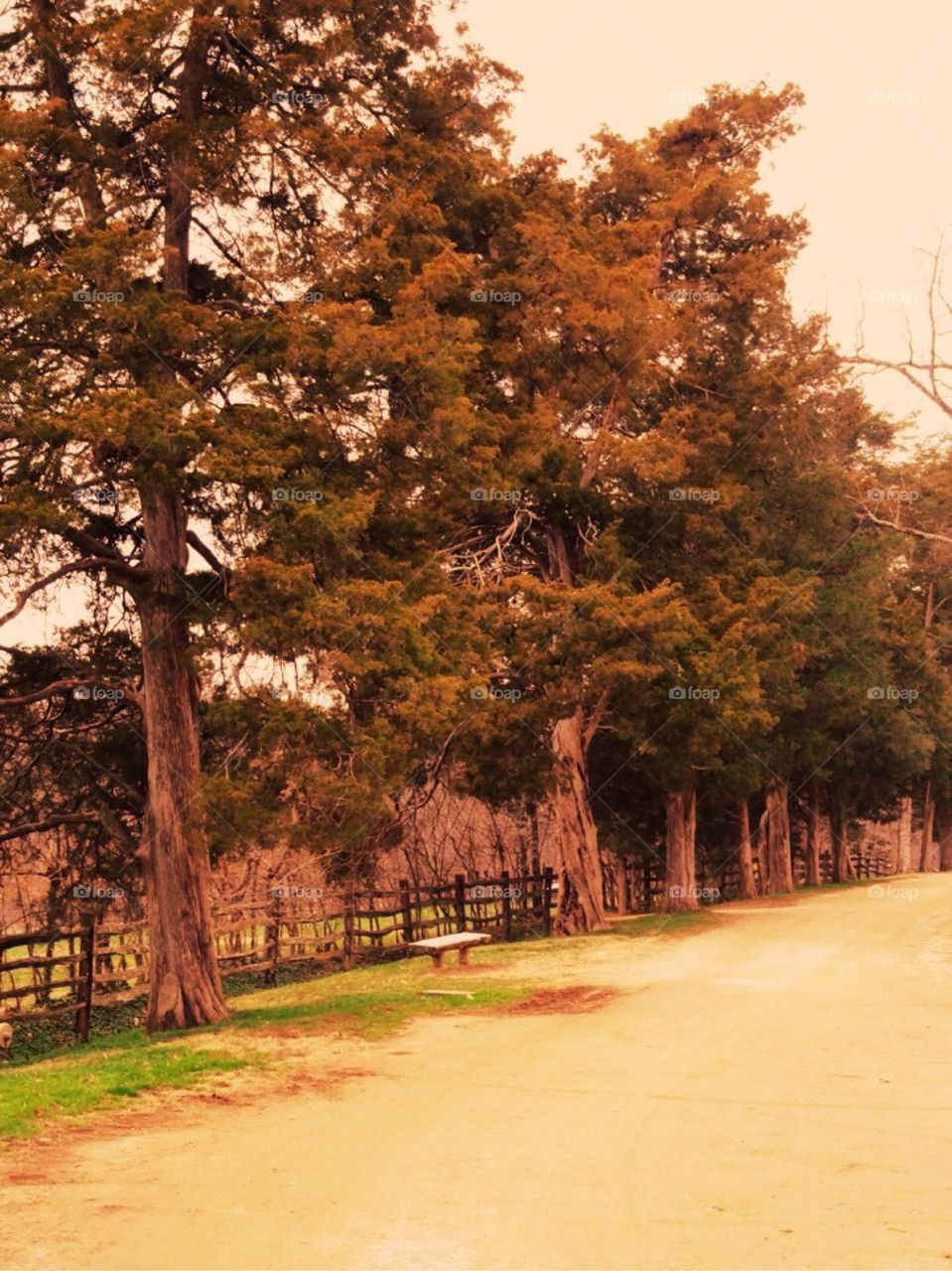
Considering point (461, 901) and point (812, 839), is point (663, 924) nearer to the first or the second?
point (461, 901)

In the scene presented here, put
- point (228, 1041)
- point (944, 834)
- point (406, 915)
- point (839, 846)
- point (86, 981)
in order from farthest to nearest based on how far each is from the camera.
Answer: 1. point (944, 834)
2. point (839, 846)
3. point (406, 915)
4. point (86, 981)
5. point (228, 1041)

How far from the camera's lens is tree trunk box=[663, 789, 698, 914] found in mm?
30953

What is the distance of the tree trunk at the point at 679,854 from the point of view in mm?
30953

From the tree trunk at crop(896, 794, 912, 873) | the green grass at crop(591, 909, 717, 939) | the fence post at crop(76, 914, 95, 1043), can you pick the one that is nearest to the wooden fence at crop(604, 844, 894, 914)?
the green grass at crop(591, 909, 717, 939)

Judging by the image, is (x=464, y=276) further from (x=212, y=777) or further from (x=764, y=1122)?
(x=764, y=1122)

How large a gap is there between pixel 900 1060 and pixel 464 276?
12532 mm

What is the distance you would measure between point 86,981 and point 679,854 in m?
16.1

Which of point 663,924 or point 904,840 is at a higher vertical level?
point 904,840

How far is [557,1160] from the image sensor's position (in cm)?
778

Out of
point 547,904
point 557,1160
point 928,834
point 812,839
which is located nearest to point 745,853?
point 812,839

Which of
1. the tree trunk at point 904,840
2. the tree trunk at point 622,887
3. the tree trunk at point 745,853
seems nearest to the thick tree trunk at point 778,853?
the tree trunk at point 745,853

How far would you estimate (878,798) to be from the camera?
45625 millimetres

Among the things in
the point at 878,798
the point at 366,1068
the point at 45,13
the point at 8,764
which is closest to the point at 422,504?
the point at 8,764

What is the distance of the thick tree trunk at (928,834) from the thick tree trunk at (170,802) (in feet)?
131
